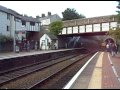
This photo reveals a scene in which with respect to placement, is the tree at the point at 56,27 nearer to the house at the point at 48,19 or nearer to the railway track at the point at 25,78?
the house at the point at 48,19

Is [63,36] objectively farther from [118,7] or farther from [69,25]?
[118,7]

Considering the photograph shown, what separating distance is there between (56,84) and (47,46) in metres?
56.1

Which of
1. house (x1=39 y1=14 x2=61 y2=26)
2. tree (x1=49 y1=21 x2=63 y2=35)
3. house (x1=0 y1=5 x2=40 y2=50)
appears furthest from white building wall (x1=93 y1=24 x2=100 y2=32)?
house (x1=39 y1=14 x2=61 y2=26)

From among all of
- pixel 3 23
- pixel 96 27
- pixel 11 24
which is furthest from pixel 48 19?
pixel 3 23

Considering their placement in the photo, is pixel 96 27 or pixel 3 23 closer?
pixel 3 23

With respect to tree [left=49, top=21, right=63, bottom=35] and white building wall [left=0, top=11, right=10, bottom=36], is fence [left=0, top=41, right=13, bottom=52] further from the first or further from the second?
tree [left=49, top=21, right=63, bottom=35]

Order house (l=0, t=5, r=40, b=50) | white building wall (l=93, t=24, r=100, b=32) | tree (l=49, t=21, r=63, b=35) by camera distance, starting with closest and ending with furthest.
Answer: house (l=0, t=5, r=40, b=50) → white building wall (l=93, t=24, r=100, b=32) → tree (l=49, t=21, r=63, b=35)

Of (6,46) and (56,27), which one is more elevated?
(56,27)

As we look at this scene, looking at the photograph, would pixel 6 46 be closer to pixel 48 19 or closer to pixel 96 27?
pixel 96 27

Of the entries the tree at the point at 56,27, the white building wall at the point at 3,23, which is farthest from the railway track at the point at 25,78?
the tree at the point at 56,27

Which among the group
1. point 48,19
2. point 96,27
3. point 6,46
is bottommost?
point 6,46

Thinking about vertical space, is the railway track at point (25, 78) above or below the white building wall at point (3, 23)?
A: below

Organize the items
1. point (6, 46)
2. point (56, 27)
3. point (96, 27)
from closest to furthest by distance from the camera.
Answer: point (6, 46), point (96, 27), point (56, 27)

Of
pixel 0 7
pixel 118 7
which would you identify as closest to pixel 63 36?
pixel 0 7
